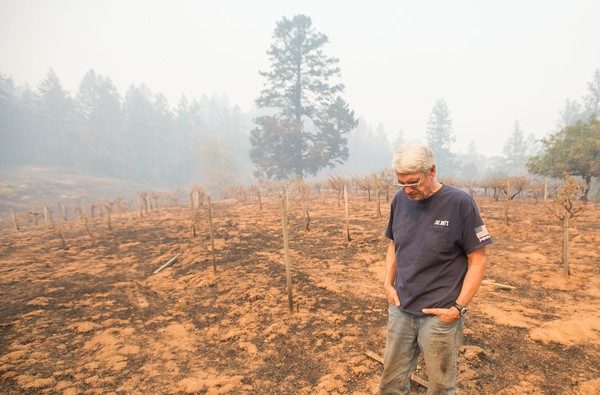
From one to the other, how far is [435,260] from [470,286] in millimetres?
266

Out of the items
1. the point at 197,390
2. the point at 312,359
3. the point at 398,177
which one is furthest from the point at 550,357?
the point at 197,390

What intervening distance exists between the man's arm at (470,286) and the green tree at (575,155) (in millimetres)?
20445

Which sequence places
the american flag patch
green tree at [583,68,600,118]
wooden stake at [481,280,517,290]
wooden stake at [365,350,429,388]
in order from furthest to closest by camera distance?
green tree at [583,68,600,118]
wooden stake at [481,280,517,290]
wooden stake at [365,350,429,388]
the american flag patch

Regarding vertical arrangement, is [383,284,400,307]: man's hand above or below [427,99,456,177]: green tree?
below

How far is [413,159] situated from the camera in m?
2.13

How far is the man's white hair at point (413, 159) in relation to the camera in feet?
6.99

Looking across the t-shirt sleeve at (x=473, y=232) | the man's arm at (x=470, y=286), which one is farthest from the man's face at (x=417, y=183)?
the man's arm at (x=470, y=286)

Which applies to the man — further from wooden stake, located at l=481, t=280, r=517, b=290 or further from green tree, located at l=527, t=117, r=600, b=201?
green tree, located at l=527, t=117, r=600, b=201

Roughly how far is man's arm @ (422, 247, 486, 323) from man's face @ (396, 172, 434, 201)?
20.0 inches

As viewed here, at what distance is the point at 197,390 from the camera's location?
395 centimetres

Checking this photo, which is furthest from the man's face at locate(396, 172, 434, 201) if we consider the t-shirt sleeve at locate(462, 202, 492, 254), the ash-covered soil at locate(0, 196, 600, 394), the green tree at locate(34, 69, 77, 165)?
the green tree at locate(34, 69, 77, 165)

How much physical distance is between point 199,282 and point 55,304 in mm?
2931

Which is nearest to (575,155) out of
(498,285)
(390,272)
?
(498,285)

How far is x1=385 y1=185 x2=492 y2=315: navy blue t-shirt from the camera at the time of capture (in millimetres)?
2121
